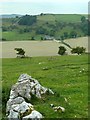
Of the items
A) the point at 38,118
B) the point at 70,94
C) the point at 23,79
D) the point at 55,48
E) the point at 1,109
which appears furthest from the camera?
the point at 55,48

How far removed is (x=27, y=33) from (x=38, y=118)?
536 feet

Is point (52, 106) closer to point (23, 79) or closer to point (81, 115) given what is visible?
point (81, 115)

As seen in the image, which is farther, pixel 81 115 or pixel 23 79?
pixel 23 79

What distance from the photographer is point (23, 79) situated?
78.2ft

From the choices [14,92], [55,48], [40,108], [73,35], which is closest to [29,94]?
[14,92]

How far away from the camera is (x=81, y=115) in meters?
20.3

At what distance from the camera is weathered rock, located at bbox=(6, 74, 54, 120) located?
18141 millimetres

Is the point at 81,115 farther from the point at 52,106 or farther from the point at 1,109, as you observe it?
the point at 1,109

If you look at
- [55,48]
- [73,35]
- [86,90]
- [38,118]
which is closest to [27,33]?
[73,35]

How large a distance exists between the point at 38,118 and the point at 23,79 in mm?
7080

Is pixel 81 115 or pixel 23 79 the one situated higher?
pixel 23 79

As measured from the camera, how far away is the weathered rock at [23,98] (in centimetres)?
1814

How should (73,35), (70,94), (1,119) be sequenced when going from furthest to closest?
(73,35) < (70,94) < (1,119)

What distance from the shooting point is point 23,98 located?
21250 mm
